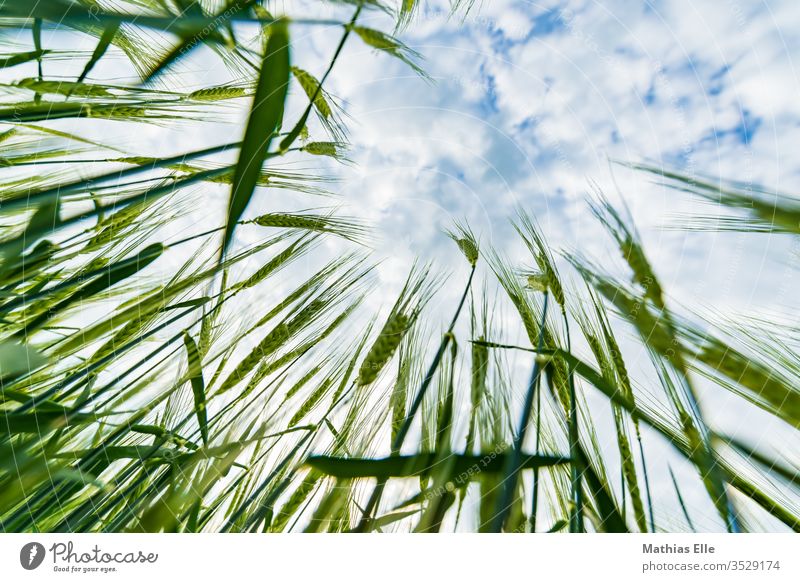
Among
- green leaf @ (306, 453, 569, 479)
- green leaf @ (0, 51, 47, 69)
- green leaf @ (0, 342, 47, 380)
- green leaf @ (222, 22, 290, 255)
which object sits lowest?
green leaf @ (306, 453, 569, 479)

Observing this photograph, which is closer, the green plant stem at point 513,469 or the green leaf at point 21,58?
the green plant stem at point 513,469

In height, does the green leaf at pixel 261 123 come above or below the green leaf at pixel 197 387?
above

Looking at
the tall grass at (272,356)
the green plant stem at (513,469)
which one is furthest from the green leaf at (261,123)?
the green plant stem at (513,469)

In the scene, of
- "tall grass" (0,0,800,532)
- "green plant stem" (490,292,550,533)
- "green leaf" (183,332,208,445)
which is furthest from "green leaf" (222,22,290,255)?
"green plant stem" (490,292,550,533)

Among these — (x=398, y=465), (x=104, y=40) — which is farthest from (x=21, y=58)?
(x=398, y=465)

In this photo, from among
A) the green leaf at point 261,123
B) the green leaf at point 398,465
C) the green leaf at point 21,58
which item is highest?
the green leaf at point 21,58

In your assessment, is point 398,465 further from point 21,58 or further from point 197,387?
point 21,58

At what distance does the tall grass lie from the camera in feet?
1.11

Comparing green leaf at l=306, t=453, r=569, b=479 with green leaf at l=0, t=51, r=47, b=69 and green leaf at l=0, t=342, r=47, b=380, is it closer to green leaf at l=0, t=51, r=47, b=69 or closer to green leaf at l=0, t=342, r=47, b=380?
green leaf at l=0, t=342, r=47, b=380

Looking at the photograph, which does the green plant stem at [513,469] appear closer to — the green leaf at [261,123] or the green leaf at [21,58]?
the green leaf at [261,123]

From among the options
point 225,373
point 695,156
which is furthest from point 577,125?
point 225,373

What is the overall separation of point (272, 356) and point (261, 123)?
0.25 m

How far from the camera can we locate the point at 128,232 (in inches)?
17.8

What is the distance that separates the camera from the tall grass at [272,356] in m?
0.34
